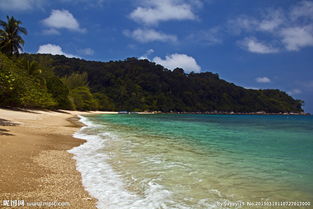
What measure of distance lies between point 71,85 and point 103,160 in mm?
94731

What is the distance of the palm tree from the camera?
43.1 metres

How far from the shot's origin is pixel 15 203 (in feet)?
13.5

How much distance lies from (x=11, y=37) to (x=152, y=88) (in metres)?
123

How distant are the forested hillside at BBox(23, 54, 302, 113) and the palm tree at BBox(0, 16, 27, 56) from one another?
7230 cm

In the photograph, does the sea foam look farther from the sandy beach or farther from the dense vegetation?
the dense vegetation

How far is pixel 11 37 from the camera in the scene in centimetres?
4384

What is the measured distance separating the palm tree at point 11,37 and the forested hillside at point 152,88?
7230 centimetres

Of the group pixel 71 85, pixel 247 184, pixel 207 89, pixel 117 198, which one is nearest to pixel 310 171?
pixel 247 184

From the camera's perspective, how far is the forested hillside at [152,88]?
144125 mm
